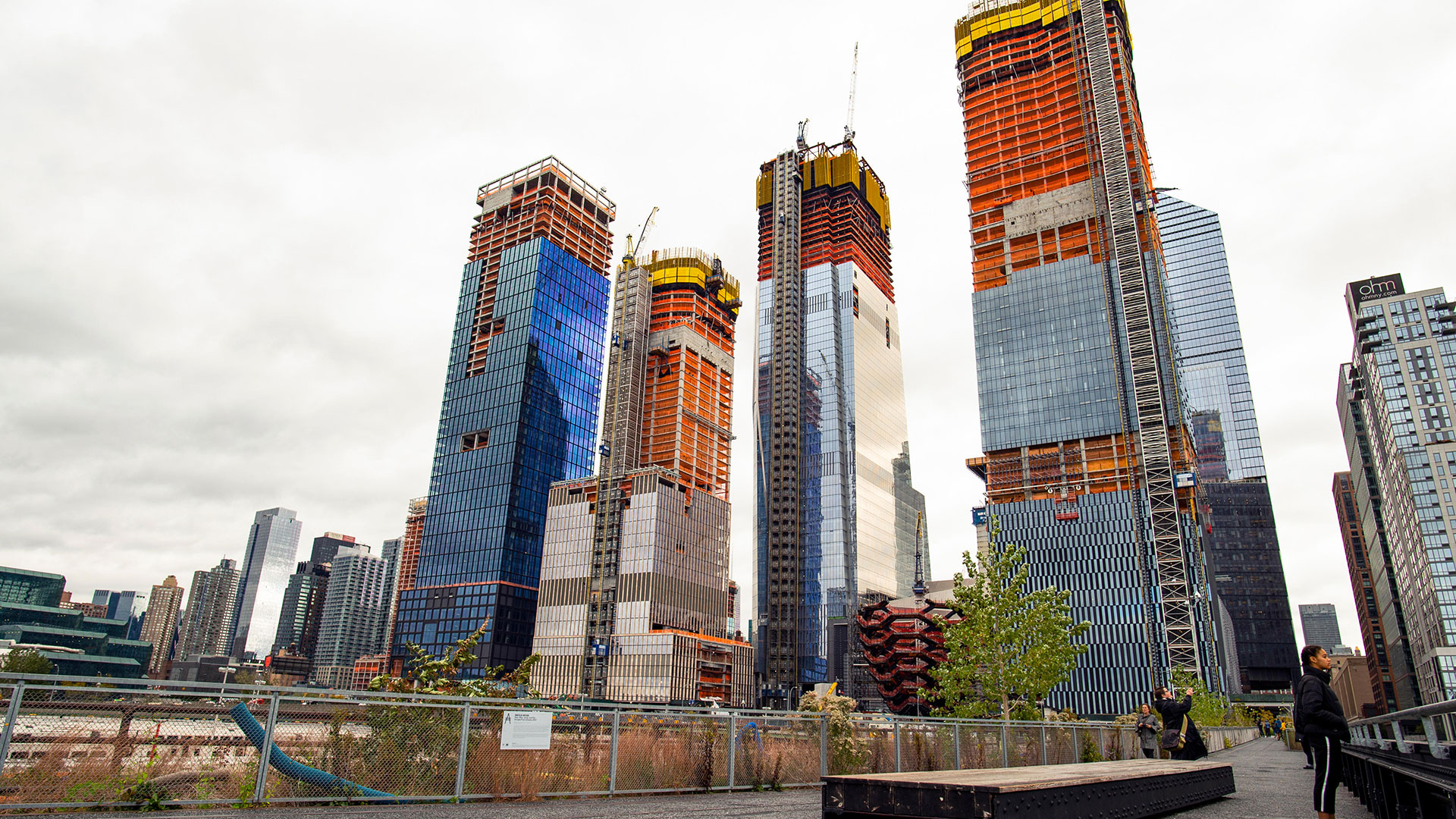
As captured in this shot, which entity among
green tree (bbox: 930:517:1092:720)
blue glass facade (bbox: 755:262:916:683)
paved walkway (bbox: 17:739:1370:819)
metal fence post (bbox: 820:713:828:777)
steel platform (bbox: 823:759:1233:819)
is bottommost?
paved walkway (bbox: 17:739:1370:819)

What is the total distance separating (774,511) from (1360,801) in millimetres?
177958

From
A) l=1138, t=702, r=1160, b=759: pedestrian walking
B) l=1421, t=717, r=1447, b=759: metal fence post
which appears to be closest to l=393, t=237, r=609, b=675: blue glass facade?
l=1138, t=702, r=1160, b=759: pedestrian walking

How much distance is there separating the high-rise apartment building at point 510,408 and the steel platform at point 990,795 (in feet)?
487

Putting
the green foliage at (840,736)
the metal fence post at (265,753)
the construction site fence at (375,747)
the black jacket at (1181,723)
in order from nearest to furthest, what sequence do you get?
the construction site fence at (375,747) < the metal fence post at (265,753) < the green foliage at (840,736) < the black jacket at (1181,723)

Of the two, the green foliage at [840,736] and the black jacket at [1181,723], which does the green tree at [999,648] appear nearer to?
the black jacket at [1181,723]

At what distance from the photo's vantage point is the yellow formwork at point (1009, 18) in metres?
157

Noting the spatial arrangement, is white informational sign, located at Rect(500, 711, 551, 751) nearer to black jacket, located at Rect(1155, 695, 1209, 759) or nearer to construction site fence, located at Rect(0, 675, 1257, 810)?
construction site fence, located at Rect(0, 675, 1257, 810)

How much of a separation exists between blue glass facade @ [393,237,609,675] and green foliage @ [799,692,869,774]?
13772 cm

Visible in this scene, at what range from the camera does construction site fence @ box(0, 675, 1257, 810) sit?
34.7ft

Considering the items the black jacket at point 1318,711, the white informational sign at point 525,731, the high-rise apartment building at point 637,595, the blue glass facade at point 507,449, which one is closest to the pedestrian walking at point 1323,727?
the black jacket at point 1318,711

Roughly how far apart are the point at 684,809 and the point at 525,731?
3.40m

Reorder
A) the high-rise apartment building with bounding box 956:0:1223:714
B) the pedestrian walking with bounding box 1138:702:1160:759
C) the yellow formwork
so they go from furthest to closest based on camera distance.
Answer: the yellow formwork
the high-rise apartment building with bounding box 956:0:1223:714
the pedestrian walking with bounding box 1138:702:1160:759

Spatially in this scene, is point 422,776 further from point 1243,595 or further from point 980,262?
point 1243,595

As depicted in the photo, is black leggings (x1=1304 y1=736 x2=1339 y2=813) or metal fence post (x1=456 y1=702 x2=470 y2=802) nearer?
black leggings (x1=1304 y1=736 x2=1339 y2=813)
